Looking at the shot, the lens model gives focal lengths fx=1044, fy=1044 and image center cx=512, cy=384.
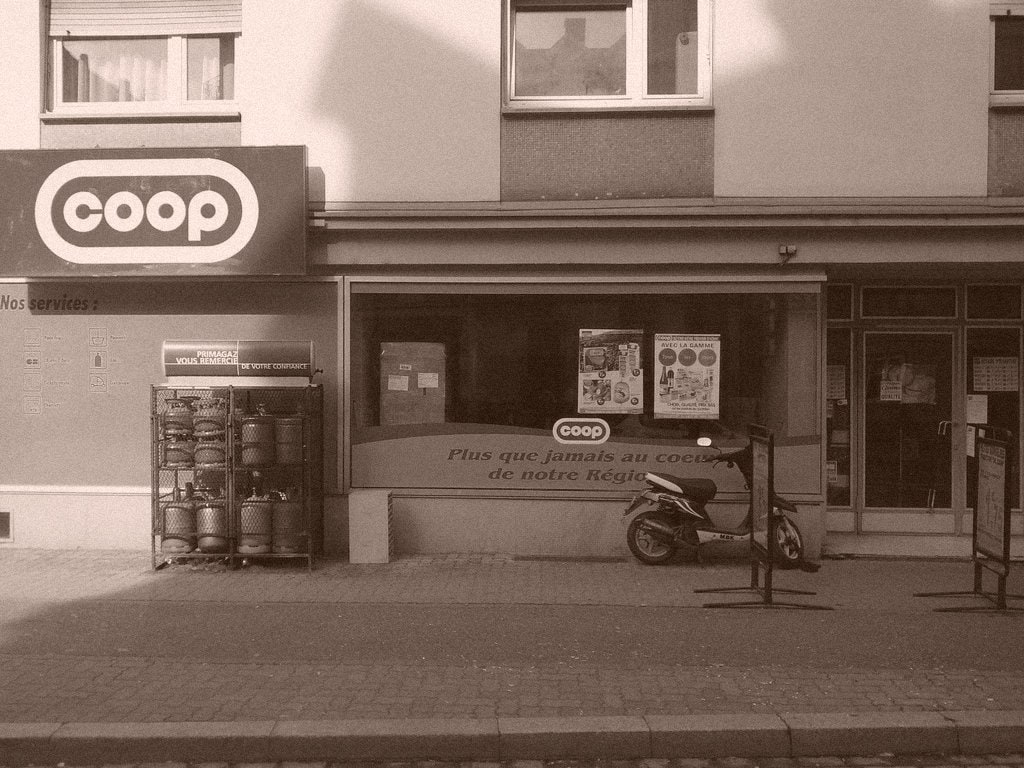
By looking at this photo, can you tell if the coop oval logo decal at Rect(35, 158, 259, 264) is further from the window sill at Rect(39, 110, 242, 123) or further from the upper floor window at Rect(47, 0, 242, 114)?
the upper floor window at Rect(47, 0, 242, 114)

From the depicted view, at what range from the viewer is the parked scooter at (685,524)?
31.9 ft

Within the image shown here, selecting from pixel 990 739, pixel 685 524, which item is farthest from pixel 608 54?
pixel 990 739

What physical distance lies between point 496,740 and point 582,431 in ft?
16.9

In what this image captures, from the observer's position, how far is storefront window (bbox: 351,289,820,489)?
1020 cm

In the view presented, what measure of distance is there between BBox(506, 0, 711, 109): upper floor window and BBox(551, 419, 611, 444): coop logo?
10.0 feet

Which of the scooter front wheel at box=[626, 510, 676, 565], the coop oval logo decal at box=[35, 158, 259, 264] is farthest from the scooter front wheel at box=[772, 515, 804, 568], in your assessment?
the coop oval logo decal at box=[35, 158, 259, 264]

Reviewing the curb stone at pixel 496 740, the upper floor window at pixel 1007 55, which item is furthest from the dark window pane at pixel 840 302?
the curb stone at pixel 496 740

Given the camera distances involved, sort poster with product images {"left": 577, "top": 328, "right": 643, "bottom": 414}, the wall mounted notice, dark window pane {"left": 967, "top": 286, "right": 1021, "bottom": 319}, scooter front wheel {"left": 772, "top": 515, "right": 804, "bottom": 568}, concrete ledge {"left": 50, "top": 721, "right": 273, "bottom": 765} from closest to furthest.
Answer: concrete ledge {"left": 50, "top": 721, "right": 273, "bottom": 765}
the wall mounted notice
scooter front wheel {"left": 772, "top": 515, "right": 804, "bottom": 568}
poster with product images {"left": 577, "top": 328, "right": 643, "bottom": 414}
dark window pane {"left": 967, "top": 286, "right": 1021, "bottom": 319}

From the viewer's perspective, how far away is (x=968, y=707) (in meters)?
5.79

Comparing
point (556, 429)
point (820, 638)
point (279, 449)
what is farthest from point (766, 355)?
point (279, 449)

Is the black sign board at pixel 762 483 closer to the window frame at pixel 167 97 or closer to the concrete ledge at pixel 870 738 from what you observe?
the concrete ledge at pixel 870 738

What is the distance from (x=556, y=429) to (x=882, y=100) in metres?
4.41

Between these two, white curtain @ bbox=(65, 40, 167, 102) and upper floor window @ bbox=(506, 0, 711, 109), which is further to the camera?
white curtain @ bbox=(65, 40, 167, 102)

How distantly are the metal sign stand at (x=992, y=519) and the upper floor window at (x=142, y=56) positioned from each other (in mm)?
7694
